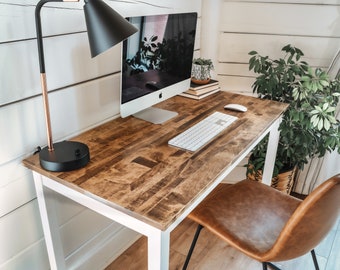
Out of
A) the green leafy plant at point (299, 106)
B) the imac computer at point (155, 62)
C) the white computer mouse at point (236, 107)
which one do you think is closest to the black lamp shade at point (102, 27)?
the imac computer at point (155, 62)

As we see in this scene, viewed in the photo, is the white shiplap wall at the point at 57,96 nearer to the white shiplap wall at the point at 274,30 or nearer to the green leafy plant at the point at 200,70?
the white shiplap wall at the point at 274,30

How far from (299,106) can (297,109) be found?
3 centimetres

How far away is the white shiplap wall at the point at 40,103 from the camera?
3.66 ft

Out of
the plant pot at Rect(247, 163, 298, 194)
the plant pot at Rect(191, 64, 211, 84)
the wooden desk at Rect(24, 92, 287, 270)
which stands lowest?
the plant pot at Rect(247, 163, 298, 194)

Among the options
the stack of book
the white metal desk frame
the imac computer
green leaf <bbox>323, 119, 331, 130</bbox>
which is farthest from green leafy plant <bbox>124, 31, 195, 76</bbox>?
green leaf <bbox>323, 119, 331, 130</bbox>

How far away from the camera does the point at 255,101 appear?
6.04 ft

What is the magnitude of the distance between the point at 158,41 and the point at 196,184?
2.24ft

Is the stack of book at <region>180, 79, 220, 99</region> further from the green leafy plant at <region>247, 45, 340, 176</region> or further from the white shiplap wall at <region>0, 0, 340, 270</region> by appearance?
the white shiplap wall at <region>0, 0, 340, 270</region>

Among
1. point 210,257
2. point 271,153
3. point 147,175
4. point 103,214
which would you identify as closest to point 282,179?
point 271,153

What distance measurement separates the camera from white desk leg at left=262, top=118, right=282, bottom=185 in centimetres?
181

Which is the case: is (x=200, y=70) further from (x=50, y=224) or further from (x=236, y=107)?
(x=50, y=224)

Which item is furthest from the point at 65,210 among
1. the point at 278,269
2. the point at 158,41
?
the point at 278,269

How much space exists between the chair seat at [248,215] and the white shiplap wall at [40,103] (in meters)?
0.60

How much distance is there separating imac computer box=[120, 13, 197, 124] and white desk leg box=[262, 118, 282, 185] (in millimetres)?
533
